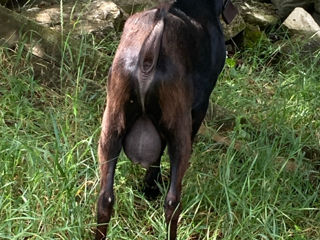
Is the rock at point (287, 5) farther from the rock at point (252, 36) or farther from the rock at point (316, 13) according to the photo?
the rock at point (252, 36)

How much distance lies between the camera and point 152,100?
9.99 feet

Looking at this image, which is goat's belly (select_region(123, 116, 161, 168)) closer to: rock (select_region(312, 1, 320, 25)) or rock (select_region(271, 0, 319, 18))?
rock (select_region(271, 0, 319, 18))

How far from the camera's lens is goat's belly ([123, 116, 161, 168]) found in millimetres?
3186

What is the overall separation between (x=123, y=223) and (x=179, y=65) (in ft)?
3.36

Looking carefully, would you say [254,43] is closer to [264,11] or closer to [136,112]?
[264,11]

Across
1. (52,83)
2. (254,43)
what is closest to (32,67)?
(52,83)

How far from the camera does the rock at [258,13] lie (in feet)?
22.9

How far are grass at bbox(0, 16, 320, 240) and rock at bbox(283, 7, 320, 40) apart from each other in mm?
1338

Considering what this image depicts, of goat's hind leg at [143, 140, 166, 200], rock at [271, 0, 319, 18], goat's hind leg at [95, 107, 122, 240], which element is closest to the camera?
goat's hind leg at [95, 107, 122, 240]

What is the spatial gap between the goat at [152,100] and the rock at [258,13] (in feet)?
12.3

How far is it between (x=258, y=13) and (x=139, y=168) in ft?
11.6

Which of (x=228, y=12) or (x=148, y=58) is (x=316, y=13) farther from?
(x=148, y=58)

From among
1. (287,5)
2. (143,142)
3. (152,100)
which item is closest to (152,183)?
(143,142)

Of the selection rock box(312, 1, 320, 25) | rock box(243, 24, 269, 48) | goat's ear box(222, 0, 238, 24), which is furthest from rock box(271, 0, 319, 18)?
goat's ear box(222, 0, 238, 24)
